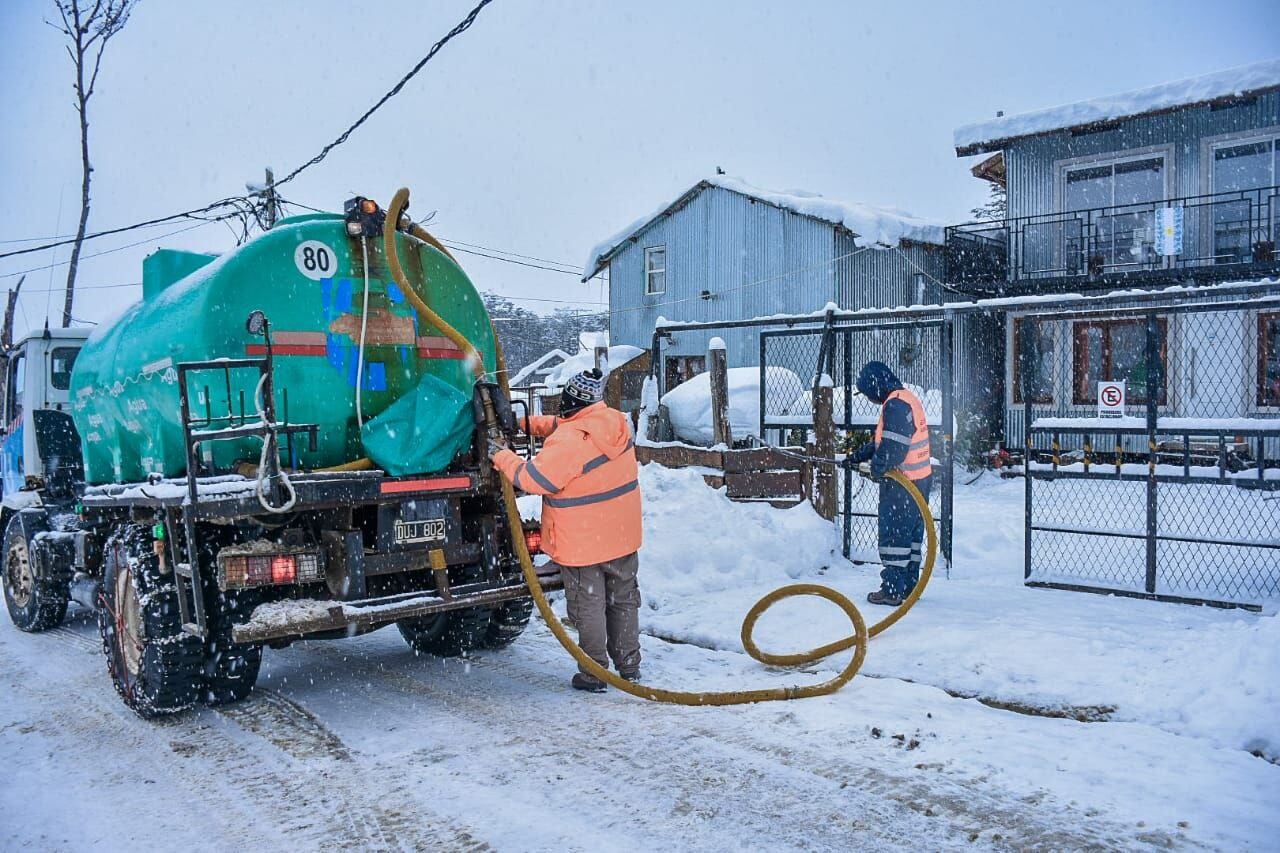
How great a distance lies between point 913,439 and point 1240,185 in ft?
49.1

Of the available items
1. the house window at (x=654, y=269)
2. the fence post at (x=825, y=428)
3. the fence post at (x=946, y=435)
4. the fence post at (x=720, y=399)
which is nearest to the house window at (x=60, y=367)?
the fence post at (x=720, y=399)

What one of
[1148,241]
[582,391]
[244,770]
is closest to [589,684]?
[582,391]

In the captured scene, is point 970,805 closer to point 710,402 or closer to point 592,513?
point 592,513

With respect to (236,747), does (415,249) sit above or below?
above

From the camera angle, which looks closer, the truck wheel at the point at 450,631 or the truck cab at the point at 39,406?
the truck wheel at the point at 450,631

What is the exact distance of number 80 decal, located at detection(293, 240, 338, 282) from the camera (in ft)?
18.3

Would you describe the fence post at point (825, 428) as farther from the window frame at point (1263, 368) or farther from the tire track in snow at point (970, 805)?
the window frame at point (1263, 368)

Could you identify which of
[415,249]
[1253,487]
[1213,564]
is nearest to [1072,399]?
[1213,564]

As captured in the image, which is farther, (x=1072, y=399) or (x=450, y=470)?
(x=1072, y=399)

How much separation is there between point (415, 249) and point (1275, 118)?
58.8ft

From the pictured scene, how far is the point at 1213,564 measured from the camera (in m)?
8.48

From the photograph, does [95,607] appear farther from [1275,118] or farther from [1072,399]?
[1275,118]

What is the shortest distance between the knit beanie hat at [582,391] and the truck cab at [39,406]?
500cm

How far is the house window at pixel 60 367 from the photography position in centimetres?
841
